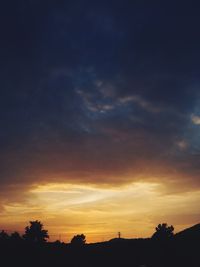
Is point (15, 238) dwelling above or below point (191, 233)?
above

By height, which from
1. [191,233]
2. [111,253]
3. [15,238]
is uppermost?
[15,238]

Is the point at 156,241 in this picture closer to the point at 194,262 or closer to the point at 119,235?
the point at 194,262

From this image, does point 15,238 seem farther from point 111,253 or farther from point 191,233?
point 191,233

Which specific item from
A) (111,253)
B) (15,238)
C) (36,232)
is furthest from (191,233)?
(36,232)

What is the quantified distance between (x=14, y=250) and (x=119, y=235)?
117 ft

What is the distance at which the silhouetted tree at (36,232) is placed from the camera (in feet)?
242

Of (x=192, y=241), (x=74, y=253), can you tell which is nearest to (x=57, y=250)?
(x=74, y=253)

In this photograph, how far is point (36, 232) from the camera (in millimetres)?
74312

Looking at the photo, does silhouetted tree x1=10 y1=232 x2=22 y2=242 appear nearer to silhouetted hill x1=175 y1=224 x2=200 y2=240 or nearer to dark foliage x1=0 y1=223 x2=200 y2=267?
dark foliage x1=0 y1=223 x2=200 y2=267

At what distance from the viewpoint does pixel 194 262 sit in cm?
3556

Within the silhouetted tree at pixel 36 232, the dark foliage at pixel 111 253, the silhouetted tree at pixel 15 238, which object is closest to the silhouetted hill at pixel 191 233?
the dark foliage at pixel 111 253

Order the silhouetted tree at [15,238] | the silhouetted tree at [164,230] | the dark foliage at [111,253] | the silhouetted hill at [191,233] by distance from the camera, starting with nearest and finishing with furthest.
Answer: the dark foliage at [111,253] < the silhouetted hill at [191,233] < the silhouetted tree at [15,238] < the silhouetted tree at [164,230]

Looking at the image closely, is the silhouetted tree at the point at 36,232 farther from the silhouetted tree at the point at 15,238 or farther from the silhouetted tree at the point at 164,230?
the silhouetted tree at the point at 164,230

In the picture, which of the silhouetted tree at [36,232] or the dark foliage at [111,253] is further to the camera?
the silhouetted tree at [36,232]
